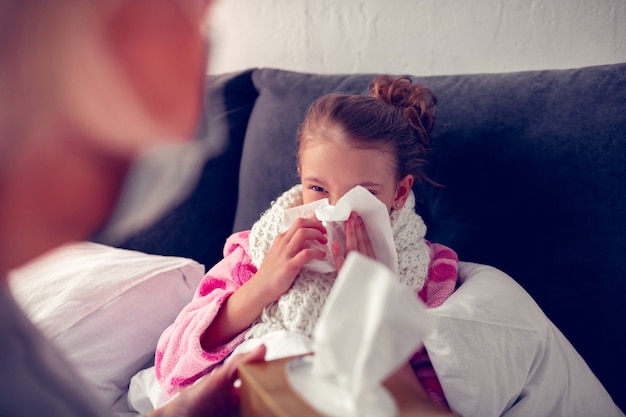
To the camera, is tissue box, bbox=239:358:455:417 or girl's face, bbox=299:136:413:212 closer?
tissue box, bbox=239:358:455:417

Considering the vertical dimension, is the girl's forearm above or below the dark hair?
below

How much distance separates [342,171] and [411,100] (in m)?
0.26

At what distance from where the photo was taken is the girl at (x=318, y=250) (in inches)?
40.6

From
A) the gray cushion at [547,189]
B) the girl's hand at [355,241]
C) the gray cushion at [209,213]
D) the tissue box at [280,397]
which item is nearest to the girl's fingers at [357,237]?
the girl's hand at [355,241]

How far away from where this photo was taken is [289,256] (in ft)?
3.38

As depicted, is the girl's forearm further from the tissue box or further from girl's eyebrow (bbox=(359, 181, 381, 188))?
the tissue box

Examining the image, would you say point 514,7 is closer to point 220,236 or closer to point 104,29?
point 220,236

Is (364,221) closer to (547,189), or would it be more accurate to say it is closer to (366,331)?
(547,189)

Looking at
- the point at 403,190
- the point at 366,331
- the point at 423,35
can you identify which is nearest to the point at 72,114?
the point at 366,331

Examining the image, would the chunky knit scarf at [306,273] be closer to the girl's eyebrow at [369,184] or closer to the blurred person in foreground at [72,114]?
the girl's eyebrow at [369,184]

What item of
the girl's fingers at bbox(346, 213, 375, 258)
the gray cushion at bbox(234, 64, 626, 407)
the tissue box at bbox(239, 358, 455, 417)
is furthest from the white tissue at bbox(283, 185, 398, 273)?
the tissue box at bbox(239, 358, 455, 417)

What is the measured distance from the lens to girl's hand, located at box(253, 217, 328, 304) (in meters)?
1.01

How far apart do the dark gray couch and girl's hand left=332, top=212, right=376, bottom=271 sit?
0.90 ft

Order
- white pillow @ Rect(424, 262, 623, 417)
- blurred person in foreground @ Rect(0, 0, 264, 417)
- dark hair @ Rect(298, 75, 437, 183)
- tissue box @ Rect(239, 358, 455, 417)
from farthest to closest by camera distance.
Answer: dark hair @ Rect(298, 75, 437, 183), white pillow @ Rect(424, 262, 623, 417), tissue box @ Rect(239, 358, 455, 417), blurred person in foreground @ Rect(0, 0, 264, 417)
